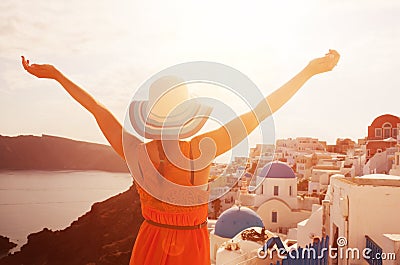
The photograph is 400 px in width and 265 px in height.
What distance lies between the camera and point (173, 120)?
A: 5.72 feet

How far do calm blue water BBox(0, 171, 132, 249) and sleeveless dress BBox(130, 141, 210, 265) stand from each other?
828 cm

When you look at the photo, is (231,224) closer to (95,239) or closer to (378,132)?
(95,239)

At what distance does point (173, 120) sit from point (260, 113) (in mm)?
382

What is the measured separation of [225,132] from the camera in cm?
176

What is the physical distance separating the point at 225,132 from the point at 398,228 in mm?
5749

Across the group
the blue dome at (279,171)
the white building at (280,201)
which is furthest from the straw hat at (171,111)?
the blue dome at (279,171)

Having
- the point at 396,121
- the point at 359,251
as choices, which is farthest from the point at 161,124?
the point at 396,121

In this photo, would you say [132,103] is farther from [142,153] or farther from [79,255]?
[79,255]

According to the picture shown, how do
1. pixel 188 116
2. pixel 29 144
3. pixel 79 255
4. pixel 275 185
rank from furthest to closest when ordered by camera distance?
pixel 275 185
pixel 79 255
pixel 29 144
pixel 188 116

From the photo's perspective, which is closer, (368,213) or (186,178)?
(186,178)

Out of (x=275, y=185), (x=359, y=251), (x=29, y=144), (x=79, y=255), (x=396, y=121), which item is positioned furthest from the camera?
(x=396, y=121)

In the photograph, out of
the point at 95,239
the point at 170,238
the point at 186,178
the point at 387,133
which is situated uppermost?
the point at 387,133

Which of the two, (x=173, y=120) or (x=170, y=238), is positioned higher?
(x=173, y=120)

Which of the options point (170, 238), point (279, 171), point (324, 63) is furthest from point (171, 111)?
point (279, 171)
